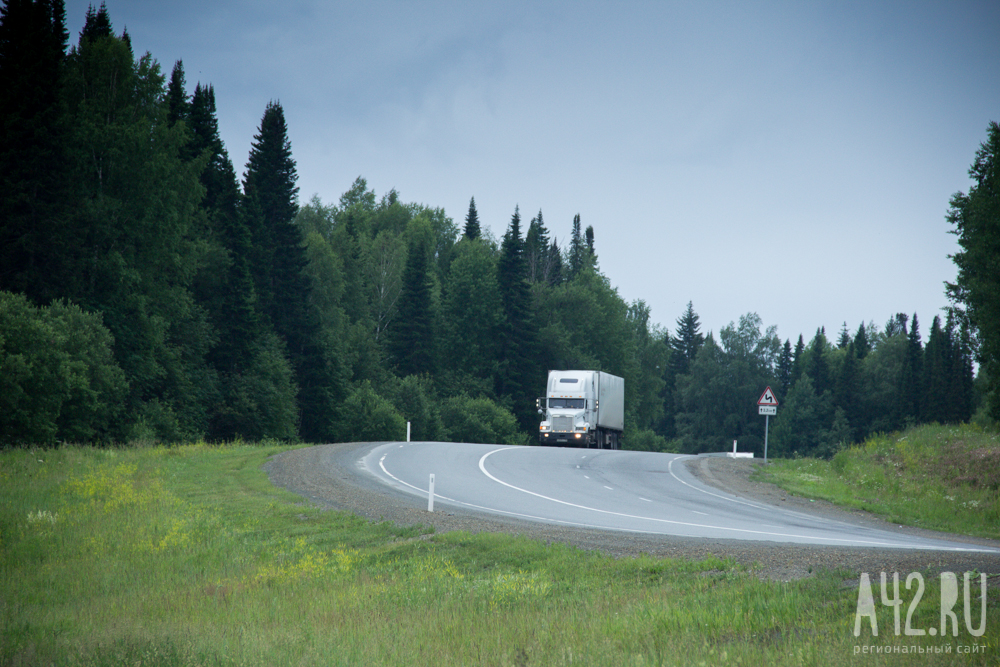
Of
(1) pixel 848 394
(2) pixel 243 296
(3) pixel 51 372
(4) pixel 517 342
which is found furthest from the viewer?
(1) pixel 848 394

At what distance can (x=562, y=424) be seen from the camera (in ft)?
140

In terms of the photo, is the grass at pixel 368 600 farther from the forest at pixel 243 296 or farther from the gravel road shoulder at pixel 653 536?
the forest at pixel 243 296

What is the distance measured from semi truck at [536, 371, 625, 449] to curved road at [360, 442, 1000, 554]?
29.0ft

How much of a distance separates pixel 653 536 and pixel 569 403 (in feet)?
94.3

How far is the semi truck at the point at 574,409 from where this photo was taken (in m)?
42.7

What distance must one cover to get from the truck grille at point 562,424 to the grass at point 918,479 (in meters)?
13.7

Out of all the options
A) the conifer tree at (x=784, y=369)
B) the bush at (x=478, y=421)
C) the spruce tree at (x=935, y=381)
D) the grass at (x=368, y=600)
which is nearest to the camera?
the grass at (x=368, y=600)

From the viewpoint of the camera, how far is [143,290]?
43344 mm

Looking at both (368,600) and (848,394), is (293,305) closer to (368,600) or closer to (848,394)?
(368,600)

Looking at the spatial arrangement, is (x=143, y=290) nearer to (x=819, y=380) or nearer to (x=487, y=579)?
(x=487, y=579)

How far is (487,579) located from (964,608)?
6373 mm

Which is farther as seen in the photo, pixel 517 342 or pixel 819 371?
pixel 819 371

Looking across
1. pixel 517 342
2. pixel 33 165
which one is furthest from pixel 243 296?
pixel 517 342

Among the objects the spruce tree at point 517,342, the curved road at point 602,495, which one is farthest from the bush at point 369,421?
the curved road at point 602,495
